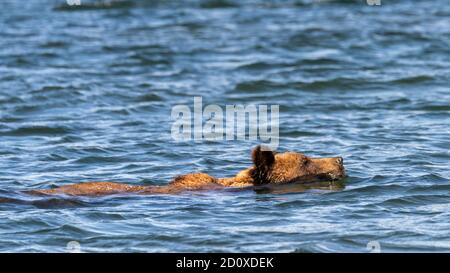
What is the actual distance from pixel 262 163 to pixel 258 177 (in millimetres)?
183

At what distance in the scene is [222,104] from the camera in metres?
15.4

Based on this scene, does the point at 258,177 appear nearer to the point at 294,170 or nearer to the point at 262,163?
the point at 262,163

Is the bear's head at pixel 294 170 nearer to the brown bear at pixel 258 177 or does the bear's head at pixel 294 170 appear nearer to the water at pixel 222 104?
the brown bear at pixel 258 177

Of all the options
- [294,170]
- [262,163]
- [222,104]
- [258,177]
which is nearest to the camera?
[262,163]

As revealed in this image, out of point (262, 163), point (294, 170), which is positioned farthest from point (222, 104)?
point (262, 163)

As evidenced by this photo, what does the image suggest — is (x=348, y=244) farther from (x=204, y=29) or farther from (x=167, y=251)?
(x=204, y=29)

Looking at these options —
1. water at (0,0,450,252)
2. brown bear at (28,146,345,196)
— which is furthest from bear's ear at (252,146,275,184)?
water at (0,0,450,252)

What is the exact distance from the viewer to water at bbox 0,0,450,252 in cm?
873

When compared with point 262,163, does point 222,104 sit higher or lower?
lower

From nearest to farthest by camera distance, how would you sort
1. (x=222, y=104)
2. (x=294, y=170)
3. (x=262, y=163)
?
(x=262, y=163)
(x=294, y=170)
(x=222, y=104)

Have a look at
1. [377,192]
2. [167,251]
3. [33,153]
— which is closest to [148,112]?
[33,153]

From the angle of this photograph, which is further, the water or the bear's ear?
the bear's ear

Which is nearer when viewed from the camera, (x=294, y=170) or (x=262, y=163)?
(x=262, y=163)

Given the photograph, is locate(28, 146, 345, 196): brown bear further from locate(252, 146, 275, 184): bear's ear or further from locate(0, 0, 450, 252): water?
locate(0, 0, 450, 252): water
